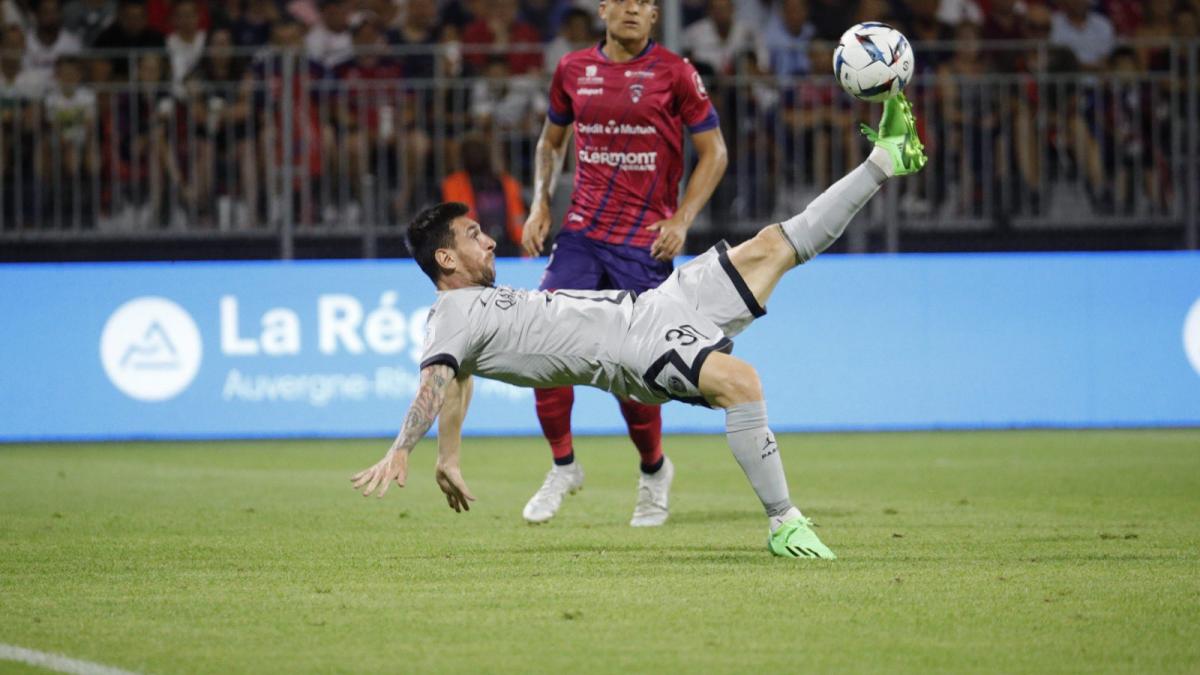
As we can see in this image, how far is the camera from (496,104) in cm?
1634

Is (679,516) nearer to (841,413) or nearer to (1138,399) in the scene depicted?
(841,413)

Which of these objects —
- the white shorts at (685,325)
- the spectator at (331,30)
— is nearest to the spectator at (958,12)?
the spectator at (331,30)

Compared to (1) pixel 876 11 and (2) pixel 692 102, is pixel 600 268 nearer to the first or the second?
(2) pixel 692 102

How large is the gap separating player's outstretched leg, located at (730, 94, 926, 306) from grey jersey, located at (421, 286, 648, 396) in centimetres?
55

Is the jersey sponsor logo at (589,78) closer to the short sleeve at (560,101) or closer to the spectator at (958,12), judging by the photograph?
the short sleeve at (560,101)

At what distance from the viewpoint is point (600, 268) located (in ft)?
29.9

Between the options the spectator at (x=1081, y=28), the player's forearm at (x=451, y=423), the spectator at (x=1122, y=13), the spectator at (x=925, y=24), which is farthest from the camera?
the spectator at (x=1122, y=13)

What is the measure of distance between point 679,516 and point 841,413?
5.77 meters

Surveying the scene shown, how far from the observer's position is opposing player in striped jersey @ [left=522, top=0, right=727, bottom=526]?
356 inches

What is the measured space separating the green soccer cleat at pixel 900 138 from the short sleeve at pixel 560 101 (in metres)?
2.08

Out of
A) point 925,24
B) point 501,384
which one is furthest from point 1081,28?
point 501,384

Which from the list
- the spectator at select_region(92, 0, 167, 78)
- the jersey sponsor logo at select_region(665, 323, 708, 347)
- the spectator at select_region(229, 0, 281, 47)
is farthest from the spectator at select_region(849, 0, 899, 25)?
the jersey sponsor logo at select_region(665, 323, 708, 347)

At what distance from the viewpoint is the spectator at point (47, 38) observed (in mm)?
17125

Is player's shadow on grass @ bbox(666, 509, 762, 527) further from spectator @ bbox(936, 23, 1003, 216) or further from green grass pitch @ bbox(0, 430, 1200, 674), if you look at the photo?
spectator @ bbox(936, 23, 1003, 216)
